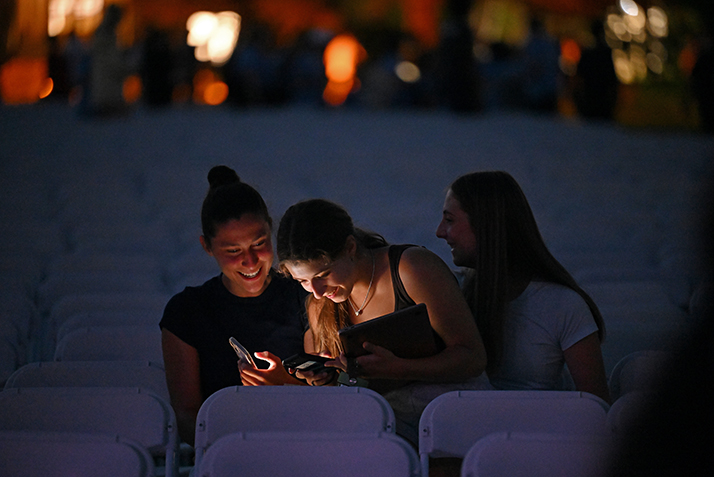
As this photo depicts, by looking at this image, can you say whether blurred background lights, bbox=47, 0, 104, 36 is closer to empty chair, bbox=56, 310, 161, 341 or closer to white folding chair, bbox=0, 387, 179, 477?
empty chair, bbox=56, 310, 161, 341

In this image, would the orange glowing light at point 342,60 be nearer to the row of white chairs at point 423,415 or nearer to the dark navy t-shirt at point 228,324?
the dark navy t-shirt at point 228,324

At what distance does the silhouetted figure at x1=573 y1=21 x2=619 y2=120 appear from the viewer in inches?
535

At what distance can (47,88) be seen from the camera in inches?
685

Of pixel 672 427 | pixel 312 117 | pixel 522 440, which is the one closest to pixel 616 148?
→ pixel 312 117

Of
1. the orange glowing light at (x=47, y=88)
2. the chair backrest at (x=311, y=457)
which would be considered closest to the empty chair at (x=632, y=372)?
the chair backrest at (x=311, y=457)

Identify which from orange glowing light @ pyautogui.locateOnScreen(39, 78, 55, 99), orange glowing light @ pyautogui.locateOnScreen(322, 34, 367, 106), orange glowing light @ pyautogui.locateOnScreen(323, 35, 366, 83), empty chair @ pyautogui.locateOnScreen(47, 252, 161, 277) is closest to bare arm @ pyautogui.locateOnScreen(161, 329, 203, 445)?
empty chair @ pyautogui.locateOnScreen(47, 252, 161, 277)

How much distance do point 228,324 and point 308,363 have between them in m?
0.46

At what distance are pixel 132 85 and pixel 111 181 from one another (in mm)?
10519

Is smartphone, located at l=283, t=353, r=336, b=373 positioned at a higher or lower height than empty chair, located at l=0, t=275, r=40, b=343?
higher

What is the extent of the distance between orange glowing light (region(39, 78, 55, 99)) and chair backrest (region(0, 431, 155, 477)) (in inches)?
664

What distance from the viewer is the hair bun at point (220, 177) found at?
117 inches

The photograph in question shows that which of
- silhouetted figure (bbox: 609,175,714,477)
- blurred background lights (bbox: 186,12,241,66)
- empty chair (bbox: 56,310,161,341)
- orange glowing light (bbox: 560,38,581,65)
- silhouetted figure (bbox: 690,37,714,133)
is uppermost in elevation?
blurred background lights (bbox: 186,12,241,66)

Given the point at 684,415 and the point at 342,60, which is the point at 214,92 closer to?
the point at 342,60

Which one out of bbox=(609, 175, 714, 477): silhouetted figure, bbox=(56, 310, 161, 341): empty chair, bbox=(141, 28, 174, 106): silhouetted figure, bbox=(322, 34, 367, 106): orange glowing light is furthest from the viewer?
bbox=(322, 34, 367, 106): orange glowing light
